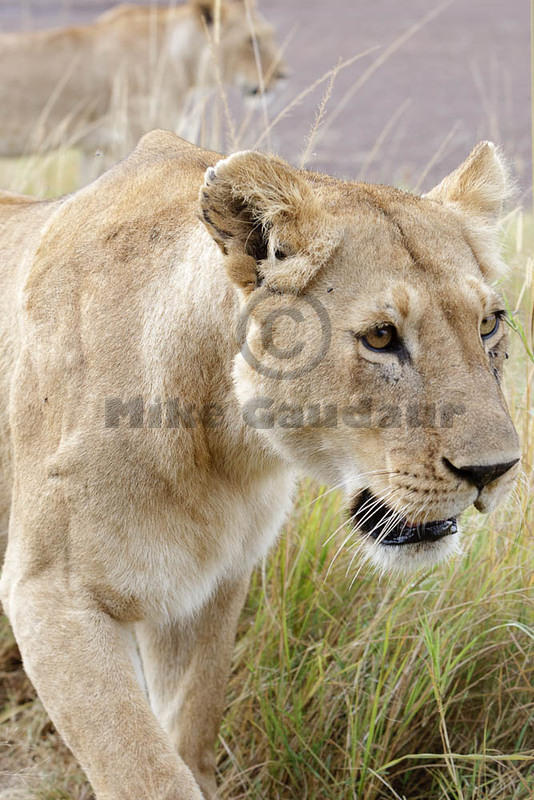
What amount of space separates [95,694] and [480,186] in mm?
1176

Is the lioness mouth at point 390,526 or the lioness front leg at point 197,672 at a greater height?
the lioness mouth at point 390,526

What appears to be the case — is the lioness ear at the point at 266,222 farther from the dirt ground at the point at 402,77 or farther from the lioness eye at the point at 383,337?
the dirt ground at the point at 402,77

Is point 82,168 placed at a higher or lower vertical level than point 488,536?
higher

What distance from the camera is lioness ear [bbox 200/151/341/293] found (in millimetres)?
1868

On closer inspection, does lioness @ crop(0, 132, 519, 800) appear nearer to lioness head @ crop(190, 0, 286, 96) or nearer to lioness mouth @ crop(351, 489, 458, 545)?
lioness mouth @ crop(351, 489, 458, 545)

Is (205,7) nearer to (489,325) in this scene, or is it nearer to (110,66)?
(110,66)

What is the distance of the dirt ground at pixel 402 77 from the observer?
7.60m

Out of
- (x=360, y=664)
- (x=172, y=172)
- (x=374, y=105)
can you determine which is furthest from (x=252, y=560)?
(x=374, y=105)

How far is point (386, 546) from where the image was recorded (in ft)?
6.66

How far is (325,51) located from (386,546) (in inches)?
Result: 392

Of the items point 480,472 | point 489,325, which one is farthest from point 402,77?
point 480,472

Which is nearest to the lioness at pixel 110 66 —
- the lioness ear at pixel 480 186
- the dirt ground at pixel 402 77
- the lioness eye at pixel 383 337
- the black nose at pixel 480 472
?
the dirt ground at pixel 402 77

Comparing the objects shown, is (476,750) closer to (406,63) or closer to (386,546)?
(386,546)

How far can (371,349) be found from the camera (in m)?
1.88
